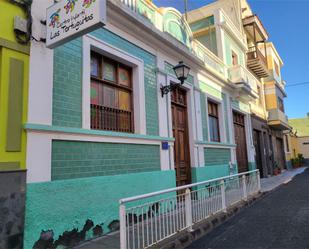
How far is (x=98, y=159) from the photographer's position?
17.9ft

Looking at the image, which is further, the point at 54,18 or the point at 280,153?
the point at 280,153

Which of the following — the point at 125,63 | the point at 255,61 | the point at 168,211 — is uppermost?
the point at 255,61

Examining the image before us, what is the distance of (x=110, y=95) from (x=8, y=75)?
243 cm

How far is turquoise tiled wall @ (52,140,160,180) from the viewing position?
15.7 feet

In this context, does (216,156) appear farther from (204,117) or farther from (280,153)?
(280,153)

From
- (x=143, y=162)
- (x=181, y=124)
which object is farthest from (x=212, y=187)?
(x=181, y=124)

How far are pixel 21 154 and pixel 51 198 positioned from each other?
855 millimetres

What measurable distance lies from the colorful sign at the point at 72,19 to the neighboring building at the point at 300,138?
28694 mm

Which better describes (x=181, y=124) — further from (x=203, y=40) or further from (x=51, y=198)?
(x=203, y=40)

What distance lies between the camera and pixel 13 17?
4.34 metres

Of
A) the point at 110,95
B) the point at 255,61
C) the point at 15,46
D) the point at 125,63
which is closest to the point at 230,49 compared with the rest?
the point at 255,61

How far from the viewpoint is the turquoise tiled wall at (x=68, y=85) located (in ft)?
16.1

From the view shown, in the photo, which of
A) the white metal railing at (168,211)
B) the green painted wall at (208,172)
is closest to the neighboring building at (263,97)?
the green painted wall at (208,172)

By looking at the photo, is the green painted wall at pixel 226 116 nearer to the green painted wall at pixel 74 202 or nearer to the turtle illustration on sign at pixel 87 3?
the green painted wall at pixel 74 202
